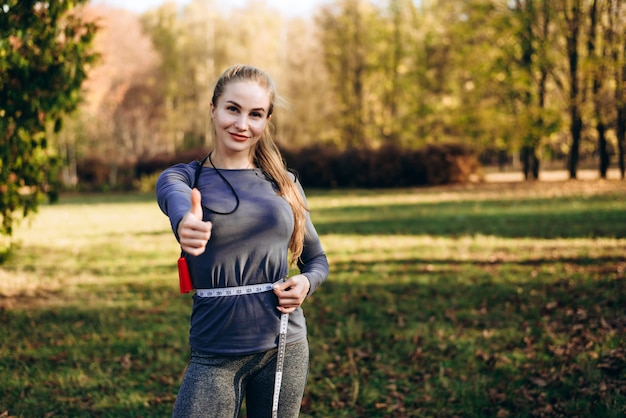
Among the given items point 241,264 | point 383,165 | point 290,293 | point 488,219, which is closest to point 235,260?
point 241,264

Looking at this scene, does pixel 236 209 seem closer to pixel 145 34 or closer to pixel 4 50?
pixel 4 50

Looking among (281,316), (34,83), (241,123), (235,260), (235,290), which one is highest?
(34,83)

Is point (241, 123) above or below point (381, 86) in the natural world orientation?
below

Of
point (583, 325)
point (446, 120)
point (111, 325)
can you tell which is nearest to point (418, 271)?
point (583, 325)

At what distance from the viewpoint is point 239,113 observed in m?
2.26

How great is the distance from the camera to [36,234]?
1342 centimetres

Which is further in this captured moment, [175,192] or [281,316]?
[281,316]

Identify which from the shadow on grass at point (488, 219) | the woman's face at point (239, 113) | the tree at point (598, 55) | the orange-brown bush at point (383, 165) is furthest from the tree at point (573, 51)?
the woman's face at point (239, 113)

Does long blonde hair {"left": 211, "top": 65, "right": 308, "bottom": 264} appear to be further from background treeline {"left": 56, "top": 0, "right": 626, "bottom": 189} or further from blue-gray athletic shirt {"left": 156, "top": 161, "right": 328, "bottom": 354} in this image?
background treeline {"left": 56, "top": 0, "right": 626, "bottom": 189}

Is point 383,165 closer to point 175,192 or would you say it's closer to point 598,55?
point 598,55

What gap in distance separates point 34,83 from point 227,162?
499cm

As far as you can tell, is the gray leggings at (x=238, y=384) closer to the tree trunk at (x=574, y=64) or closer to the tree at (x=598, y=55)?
the tree at (x=598, y=55)

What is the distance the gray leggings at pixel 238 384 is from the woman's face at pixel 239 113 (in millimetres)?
806

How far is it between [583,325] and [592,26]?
785 inches
